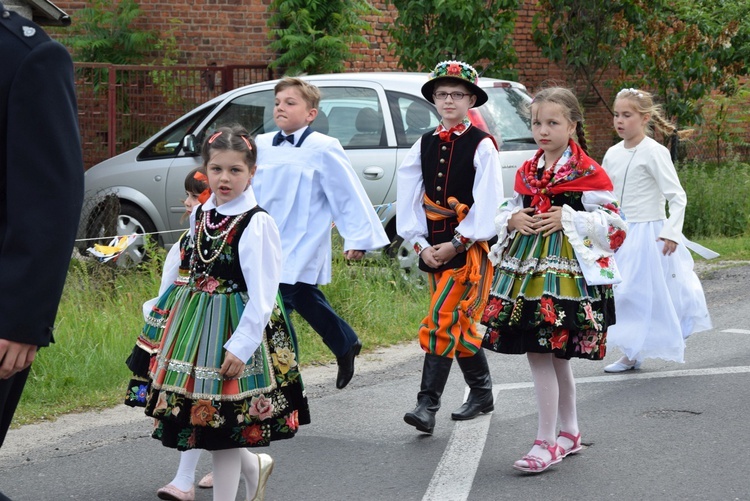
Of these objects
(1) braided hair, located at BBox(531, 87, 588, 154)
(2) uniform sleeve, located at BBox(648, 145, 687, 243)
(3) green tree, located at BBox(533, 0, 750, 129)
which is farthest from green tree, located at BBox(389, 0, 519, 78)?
(1) braided hair, located at BBox(531, 87, 588, 154)

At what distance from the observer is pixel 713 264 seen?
11906 millimetres

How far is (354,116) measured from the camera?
1017cm

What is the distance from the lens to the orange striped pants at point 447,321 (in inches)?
228

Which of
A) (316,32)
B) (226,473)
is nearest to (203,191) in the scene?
(226,473)

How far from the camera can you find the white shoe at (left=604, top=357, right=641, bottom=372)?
287 inches

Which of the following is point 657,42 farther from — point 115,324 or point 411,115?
point 115,324

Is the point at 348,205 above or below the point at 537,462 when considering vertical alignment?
above

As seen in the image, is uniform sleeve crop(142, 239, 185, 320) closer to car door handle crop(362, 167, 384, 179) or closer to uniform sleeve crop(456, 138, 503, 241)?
uniform sleeve crop(456, 138, 503, 241)

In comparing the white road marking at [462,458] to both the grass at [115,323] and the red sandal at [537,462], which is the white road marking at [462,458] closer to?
the red sandal at [537,462]

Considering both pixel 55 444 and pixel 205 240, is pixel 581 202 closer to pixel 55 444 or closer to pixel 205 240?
pixel 205 240

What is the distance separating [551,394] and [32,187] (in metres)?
3.03

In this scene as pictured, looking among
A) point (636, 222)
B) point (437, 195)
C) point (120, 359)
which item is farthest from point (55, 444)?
point (636, 222)

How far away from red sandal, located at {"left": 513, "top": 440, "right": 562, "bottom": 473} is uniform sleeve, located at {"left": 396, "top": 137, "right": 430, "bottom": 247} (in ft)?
4.23

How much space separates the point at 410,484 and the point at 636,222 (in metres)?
3.18
